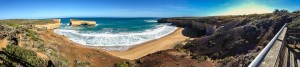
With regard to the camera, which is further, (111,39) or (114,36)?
(114,36)

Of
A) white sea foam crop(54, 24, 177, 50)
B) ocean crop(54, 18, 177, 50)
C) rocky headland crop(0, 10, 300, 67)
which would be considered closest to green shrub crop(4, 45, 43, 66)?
rocky headland crop(0, 10, 300, 67)

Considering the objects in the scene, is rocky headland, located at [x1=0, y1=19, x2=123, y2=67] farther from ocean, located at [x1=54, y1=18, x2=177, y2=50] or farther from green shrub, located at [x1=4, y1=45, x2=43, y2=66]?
ocean, located at [x1=54, y1=18, x2=177, y2=50]

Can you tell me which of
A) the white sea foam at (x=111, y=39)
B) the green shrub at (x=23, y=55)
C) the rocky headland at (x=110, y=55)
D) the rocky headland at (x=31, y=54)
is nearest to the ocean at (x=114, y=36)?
the white sea foam at (x=111, y=39)

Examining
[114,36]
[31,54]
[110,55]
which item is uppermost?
[31,54]

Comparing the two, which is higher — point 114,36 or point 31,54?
point 31,54

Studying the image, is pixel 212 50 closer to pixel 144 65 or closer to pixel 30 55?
pixel 144 65

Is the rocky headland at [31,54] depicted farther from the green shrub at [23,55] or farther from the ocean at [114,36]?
the ocean at [114,36]

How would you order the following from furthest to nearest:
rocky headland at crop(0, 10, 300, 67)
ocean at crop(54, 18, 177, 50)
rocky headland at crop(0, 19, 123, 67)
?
ocean at crop(54, 18, 177, 50)
rocky headland at crop(0, 10, 300, 67)
rocky headland at crop(0, 19, 123, 67)

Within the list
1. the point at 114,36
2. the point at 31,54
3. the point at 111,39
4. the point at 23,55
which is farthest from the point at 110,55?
the point at 114,36

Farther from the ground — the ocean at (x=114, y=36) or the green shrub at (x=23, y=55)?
the green shrub at (x=23, y=55)

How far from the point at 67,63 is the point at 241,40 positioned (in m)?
11.9

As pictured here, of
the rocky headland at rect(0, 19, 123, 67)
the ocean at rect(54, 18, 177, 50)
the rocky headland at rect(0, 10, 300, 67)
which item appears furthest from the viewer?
the ocean at rect(54, 18, 177, 50)

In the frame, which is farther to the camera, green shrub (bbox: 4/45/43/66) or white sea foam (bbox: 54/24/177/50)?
white sea foam (bbox: 54/24/177/50)

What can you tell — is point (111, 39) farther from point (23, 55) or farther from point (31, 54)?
point (23, 55)
